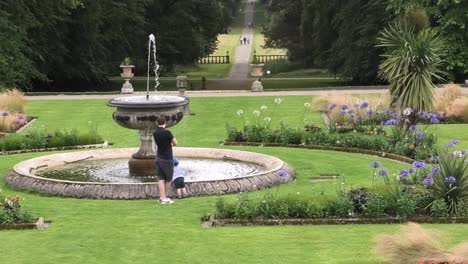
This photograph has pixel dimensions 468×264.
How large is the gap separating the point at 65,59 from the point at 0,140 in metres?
26.2

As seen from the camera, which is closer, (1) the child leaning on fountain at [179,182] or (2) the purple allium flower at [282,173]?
(1) the child leaning on fountain at [179,182]

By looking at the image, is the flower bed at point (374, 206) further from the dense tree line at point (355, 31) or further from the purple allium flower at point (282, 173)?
the dense tree line at point (355, 31)

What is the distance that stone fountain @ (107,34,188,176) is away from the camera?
50.0ft

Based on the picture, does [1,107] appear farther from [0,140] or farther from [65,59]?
[65,59]

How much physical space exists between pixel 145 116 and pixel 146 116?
19 mm

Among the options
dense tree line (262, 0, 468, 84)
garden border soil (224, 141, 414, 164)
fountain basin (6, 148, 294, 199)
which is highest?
dense tree line (262, 0, 468, 84)

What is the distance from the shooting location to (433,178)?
480 inches

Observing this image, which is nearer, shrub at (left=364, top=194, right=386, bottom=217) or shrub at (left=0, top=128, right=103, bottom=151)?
shrub at (left=364, top=194, right=386, bottom=217)

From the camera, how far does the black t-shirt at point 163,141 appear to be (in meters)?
12.9

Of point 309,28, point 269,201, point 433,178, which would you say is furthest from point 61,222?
point 309,28

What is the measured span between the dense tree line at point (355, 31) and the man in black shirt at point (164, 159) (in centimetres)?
2342

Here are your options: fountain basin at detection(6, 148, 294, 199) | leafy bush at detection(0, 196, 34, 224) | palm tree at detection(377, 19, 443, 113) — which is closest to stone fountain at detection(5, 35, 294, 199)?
fountain basin at detection(6, 148, 294, 199)

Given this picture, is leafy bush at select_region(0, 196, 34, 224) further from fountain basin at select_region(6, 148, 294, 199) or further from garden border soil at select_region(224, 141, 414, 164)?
garden border soil at select_region(224, 141, 414, 164)

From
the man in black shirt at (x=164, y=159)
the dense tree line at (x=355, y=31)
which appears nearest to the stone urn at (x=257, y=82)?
the dense tree line at (x=355, y=31)
